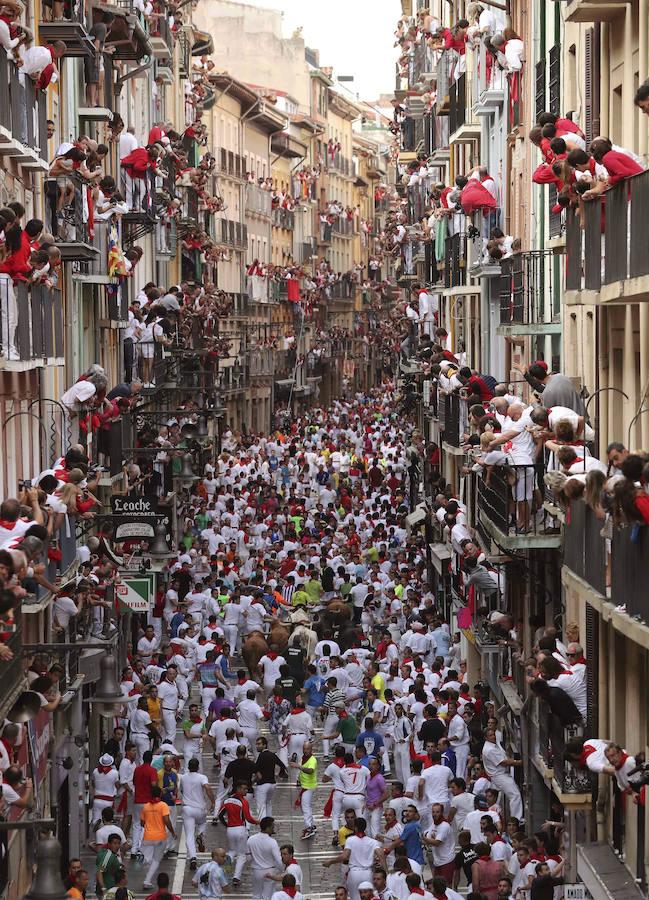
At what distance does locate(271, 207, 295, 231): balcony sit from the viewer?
94750 millimetres

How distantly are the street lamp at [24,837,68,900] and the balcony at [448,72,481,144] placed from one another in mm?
23831

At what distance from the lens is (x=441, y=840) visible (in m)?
22.0

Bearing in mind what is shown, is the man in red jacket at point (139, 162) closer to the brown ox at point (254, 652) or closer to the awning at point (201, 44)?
the brown ox at point (254, 652)

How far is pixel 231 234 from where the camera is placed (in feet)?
262

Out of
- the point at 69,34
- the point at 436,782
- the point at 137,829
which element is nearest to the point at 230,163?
the point at 69,34

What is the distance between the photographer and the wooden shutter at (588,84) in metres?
21.0

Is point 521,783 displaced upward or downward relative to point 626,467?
downward

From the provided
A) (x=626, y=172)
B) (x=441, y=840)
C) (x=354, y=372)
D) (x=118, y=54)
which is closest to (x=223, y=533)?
(x=118, y=54)

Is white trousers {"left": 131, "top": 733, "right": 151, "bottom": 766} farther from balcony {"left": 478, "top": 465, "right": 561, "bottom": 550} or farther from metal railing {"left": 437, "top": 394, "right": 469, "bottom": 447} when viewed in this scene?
metal railing {"left": 437, "top": 394, "right": 469, "bottom": 447}

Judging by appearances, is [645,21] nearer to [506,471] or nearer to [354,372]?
[506,471]

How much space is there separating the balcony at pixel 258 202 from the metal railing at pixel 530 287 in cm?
5901

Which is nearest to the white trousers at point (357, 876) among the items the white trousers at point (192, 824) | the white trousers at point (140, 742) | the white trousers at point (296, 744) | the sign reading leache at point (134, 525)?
the white trousers at point (192, 824)

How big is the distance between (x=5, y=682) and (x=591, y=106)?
8.12 metres

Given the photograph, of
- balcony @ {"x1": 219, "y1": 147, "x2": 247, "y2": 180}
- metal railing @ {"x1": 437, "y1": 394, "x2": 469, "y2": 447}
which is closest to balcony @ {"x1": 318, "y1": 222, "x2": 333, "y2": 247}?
balcony @ {"x1": 219, "y1": 147, "x2": 247, "y2": 180}
